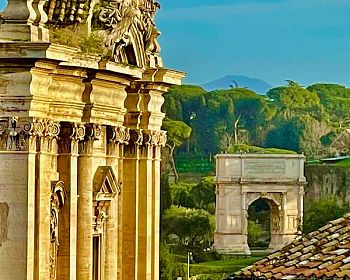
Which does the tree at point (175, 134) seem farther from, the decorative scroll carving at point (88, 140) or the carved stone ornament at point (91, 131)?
the decorative scroll carving at point (88, 140)

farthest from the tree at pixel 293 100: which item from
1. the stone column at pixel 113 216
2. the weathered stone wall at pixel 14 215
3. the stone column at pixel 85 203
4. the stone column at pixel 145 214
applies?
the weathered stone wall at pixel 14 215

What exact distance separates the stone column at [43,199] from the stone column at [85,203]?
1.37 m

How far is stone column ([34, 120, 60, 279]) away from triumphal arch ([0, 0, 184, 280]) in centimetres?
1

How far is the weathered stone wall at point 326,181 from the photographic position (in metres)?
91.8

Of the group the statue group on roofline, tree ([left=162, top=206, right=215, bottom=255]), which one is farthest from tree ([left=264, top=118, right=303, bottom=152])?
the statue group on roofline

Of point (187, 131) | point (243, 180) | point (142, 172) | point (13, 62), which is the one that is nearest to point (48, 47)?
point (13, 62)

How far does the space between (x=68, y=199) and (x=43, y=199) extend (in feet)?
3.77

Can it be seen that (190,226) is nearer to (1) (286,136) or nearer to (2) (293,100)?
(1) (286,136)

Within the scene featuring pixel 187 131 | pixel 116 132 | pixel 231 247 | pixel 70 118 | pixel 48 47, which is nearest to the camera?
pixel 48 47

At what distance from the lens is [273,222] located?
3250 inches

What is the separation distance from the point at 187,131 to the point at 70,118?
84.8 m

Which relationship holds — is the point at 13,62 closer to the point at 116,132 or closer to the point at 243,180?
the point at 116,132

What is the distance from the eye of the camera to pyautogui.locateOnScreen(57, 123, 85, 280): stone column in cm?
2530

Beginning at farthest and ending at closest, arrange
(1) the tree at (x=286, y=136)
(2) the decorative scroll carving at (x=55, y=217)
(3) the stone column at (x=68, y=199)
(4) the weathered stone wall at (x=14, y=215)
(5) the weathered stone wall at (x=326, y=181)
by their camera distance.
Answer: (1) the tree at (x=286, y=136), (5) the weathered stone wall at (x=326, y=181), (3) the stone column at (x=68, y=199), (2) the decorative scroll carving at (x=55, y=217), (4) the weathered stone wall at (x=14, y=215)
